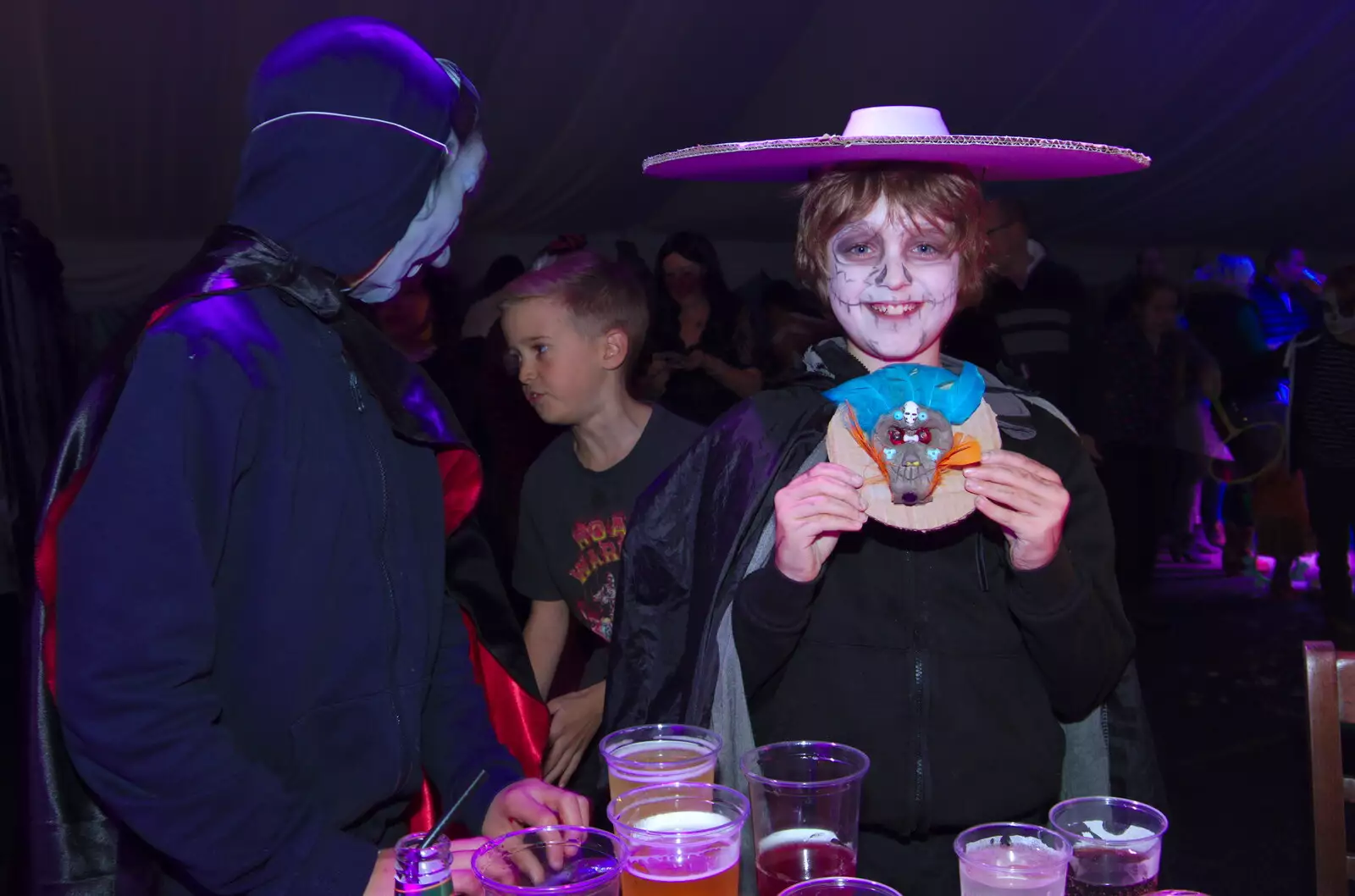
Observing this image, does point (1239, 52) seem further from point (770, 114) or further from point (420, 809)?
point (420, 809)

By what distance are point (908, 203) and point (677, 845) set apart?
3.45ft

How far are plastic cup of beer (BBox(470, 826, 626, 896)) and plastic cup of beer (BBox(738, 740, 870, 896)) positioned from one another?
0.17 metres

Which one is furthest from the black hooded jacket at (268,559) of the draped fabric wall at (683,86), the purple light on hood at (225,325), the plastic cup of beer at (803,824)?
the draped fabric wall at (683,86)

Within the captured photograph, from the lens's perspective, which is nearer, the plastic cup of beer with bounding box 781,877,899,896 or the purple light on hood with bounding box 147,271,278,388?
the plastic cup of beer with bounding box 781,877,899,896

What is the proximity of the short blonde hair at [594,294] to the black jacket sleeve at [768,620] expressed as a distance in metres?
1.32

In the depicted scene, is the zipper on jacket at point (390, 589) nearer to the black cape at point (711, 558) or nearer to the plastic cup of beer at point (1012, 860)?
the black cape at point (711, 558)

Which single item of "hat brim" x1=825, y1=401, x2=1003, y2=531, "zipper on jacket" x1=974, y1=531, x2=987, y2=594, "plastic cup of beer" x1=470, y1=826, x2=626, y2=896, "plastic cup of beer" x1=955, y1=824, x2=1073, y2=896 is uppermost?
"hat brim" x1=825, y1=401, x2=1003, y2=531

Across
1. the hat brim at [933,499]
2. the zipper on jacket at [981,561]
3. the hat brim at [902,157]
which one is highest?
the hat brim at [902,157]

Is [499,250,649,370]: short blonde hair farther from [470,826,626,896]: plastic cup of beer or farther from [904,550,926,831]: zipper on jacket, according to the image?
[470,826,626,896]: plastic cup of beer

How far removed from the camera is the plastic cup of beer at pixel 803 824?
1.12 m

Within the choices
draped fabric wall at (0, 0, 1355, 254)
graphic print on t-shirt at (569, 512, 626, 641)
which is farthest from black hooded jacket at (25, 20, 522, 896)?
draped fabric wall at (0, 0, 1355, 254)

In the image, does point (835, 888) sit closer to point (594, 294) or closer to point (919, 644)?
point (919, 644)

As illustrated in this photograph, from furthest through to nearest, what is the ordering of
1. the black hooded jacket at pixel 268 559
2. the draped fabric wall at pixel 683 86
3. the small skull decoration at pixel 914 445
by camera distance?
the draped fabric wall at pixel 683 86
the small skull decoration at pixel 914 445
the black hooded jacket at pixel 268 559

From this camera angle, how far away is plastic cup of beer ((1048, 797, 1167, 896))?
1086 mm
